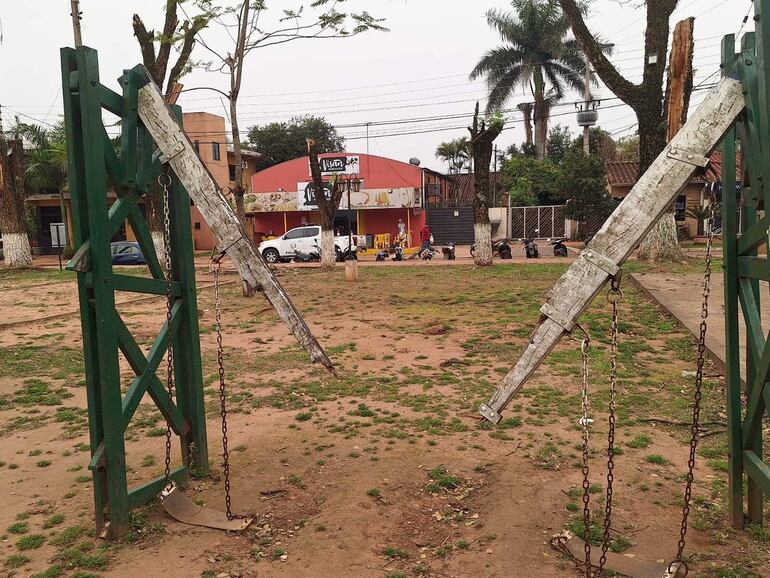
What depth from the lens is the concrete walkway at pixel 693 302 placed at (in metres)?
7.73

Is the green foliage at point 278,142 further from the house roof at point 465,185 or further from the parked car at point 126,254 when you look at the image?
the parked car at point 126,254

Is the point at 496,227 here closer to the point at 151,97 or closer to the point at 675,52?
the point at 675,52

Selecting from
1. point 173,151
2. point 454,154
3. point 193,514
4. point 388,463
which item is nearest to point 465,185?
point 454,154

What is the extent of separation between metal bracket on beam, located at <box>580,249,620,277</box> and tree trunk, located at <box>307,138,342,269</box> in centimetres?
1751

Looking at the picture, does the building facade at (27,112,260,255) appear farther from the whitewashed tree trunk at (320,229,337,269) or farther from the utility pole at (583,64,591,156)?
the utility pole at (583,64,591,156)

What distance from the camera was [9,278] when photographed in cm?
2061

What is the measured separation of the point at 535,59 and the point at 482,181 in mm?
26196

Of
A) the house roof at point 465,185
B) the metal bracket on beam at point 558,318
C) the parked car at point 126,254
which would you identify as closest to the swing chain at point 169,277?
the metal bracket on beam at point 558,318

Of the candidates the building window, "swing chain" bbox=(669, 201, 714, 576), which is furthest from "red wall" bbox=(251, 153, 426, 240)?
"swing chain" bbox=(669, 201, 714, 576)

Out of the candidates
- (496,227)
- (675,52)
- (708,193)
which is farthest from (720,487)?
(496,227)

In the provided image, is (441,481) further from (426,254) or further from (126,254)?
(126,254)

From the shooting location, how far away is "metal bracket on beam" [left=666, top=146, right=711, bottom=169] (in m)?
2.88

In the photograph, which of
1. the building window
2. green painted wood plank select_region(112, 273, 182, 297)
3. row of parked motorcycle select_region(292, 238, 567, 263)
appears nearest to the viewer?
green painted wood plank select_region(112, 273, 182, 297)

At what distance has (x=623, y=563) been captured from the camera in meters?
3.27
